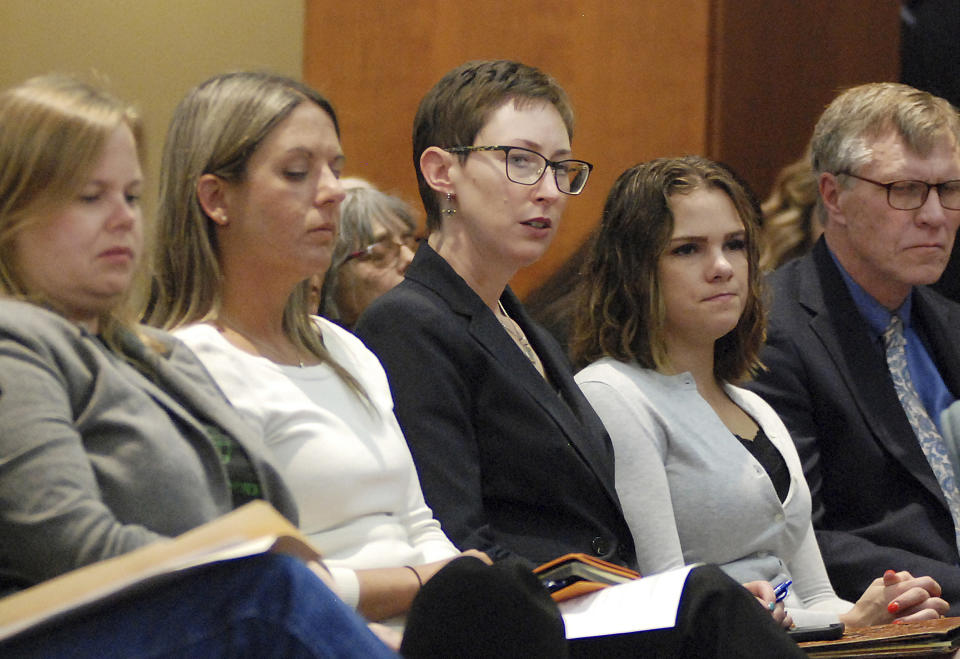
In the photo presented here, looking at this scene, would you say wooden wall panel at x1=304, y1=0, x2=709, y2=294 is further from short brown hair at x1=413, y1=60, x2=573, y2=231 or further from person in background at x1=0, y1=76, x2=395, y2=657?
person in background at x1=0, y1=76, x2=395, y2=657

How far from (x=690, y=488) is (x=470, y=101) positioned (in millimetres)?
785

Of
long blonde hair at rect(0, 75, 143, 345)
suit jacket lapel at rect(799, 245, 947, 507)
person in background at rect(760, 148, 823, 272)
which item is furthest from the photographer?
person in background at rect(760, 148, 823, 272)

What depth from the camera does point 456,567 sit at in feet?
4.84

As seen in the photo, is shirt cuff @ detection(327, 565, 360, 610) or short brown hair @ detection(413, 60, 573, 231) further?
short brown hair @ detection(413, 60, 573, 231)

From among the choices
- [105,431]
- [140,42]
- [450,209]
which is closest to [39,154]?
[105,431]

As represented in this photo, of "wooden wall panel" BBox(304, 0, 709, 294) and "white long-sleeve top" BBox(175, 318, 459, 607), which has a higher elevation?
"wooden wall panel" BBox(304, 0, 709, 294)

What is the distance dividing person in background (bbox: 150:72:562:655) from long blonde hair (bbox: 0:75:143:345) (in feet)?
1.16

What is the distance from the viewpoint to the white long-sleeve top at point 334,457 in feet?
5.75

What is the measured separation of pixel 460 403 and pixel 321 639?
92 centimetres

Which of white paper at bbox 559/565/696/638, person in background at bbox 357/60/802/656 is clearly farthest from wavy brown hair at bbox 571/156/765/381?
white paper at bbox 559/565/696/638

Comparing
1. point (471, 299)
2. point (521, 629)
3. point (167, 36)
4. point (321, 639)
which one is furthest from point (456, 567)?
point (167, 36)

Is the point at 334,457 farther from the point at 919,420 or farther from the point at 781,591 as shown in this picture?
the point at 919,420

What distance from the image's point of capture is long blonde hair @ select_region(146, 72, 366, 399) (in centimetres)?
184

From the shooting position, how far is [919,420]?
2.80 m
